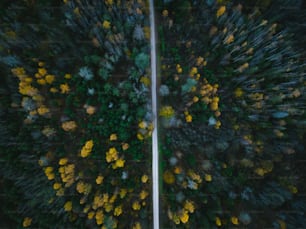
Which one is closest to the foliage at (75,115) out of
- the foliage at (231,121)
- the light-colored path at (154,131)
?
the light-colored path at (154,131)

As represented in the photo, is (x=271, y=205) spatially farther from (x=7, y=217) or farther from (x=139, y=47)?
(x=7, y=217)

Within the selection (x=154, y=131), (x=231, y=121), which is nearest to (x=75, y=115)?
(x=154, y=131)

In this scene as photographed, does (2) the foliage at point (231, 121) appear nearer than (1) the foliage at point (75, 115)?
No

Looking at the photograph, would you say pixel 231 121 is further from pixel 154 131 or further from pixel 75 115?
pixel 75 115

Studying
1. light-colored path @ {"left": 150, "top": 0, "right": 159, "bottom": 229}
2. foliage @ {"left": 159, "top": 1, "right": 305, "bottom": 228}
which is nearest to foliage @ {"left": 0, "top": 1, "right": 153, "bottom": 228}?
light-colored path @ {"left": 150, "top": 0, "right": 159, "bottom": 229}

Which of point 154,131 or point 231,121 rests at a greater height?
point 231,121

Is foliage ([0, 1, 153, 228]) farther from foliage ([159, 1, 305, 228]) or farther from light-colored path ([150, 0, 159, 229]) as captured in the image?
foliage ([159, 1, 305, 228])

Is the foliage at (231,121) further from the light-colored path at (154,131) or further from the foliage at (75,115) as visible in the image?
the foliage at (75,115)

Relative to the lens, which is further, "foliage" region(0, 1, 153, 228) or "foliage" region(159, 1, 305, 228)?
"foliage" region(159, 1, 305, 228)

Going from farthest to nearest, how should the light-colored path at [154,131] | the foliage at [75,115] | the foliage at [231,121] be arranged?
the light-colored path at [154,131] < the foliage at [231,121] < the foliage at [75,115]

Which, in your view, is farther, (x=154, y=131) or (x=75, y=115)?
(x=154, y=131)

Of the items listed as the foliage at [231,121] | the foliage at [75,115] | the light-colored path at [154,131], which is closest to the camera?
the foliage at [75,115]
